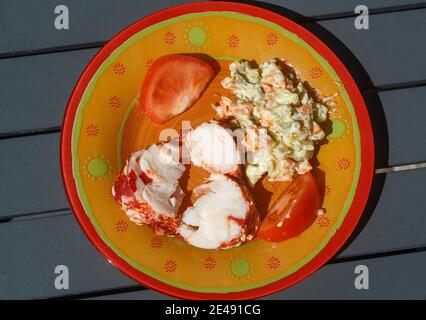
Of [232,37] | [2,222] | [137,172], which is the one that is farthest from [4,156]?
[232,37]

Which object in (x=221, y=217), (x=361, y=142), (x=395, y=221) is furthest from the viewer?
(x=395, y=221)

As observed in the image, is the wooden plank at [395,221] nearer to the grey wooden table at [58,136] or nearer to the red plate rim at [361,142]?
the grey wooden table at [58,136]

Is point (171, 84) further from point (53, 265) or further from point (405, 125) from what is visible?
point (405, 125)

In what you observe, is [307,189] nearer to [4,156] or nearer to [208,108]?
[208,108]

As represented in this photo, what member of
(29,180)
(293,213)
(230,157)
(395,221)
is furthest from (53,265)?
(395,221)

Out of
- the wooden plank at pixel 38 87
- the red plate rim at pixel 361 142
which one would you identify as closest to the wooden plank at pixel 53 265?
the red plate rim at pixel 361 142

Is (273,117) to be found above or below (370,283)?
above
